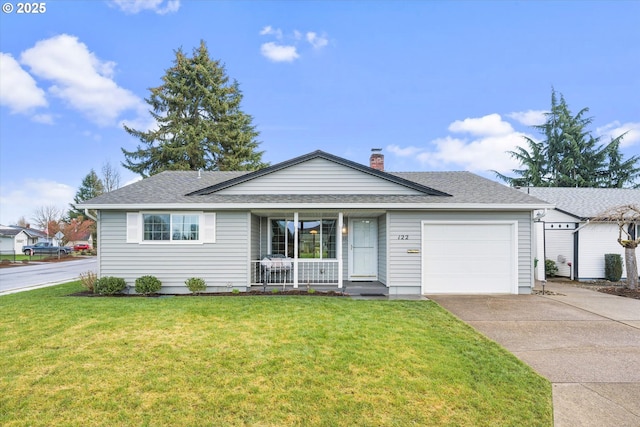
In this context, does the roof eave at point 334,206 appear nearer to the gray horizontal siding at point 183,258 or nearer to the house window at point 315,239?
the gray horizontal siding at point 183,258

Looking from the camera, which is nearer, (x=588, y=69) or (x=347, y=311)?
(x=347, y=311)

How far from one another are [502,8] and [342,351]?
1614 cm

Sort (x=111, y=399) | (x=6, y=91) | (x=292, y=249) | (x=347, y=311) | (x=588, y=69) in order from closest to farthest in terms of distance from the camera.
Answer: (x=111, y=399)
(x=347, y=311)
(x=292, y=249)
(x=6, y=91)
(x=588, y=69)

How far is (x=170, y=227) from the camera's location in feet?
31.1

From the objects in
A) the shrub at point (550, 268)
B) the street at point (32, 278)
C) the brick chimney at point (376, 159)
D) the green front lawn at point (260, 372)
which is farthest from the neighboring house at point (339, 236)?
the street at point (32, 278)

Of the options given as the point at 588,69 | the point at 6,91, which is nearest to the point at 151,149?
the point at 6,91

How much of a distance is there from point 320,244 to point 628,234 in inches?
430

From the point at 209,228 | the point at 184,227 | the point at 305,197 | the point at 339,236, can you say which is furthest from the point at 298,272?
the point at 184,227

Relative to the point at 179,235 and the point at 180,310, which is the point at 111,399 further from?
the point at 179,235

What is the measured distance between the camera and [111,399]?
3.45m

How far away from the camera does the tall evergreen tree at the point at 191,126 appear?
24.8 metres

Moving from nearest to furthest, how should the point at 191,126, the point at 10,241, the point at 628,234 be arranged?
the point at 628,234 → the point at 191,126 → the point at 10,241

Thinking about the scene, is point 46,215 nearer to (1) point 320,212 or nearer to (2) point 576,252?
(1) point 320,212

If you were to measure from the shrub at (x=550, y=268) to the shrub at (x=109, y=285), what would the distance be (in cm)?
1553
